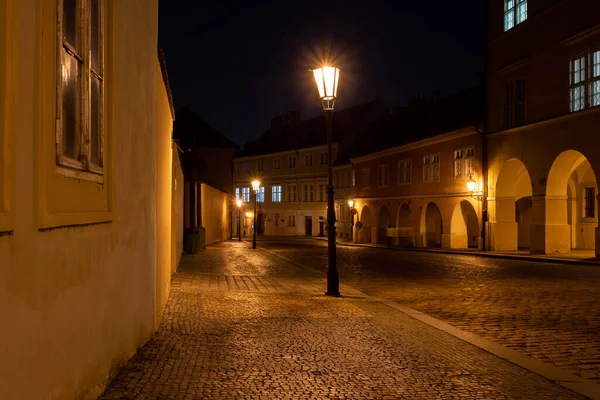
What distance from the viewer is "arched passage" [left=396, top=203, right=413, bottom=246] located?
147 feet

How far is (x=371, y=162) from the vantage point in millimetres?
51594

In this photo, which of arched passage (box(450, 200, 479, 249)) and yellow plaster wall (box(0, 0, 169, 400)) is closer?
yellow plaster wall (box(0, 0, 169, 400))

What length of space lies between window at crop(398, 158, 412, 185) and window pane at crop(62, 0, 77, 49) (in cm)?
3985

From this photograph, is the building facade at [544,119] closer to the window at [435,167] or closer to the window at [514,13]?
the window at [514,13]

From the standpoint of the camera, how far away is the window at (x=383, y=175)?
47.7 meters

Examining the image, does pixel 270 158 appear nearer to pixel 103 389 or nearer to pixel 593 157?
pixel 593 157

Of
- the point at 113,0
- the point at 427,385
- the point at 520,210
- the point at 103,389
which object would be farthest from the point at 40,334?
the point at 520,210

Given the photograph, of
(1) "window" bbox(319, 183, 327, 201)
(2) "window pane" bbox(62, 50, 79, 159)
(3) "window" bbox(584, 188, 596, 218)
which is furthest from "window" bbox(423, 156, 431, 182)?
(2) "window pane" bbox(62, 50, 79, 159)

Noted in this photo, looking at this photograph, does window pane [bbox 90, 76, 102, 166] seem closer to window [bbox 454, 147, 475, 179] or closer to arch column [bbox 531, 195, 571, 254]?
arch column [bbox 531, 195, 571, 254]

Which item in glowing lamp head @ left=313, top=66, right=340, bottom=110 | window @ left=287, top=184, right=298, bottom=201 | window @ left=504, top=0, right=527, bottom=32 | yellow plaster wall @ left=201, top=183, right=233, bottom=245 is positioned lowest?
yellow plaster wall @ left=201, top=183, right=233, bottom=245

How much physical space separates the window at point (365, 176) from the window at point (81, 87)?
47.0m

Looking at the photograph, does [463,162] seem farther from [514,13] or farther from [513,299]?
[513,299]

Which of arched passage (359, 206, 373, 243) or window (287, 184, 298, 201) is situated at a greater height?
window (287, 184, 298, 201)

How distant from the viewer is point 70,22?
4.62 meters
